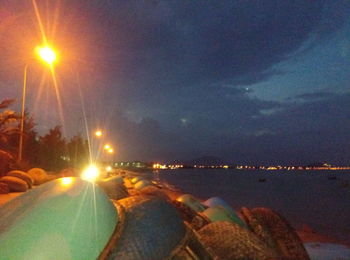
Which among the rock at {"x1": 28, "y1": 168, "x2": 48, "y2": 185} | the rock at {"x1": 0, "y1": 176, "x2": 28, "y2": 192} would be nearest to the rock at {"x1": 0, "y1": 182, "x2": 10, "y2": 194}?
the rock at {"x1": 0, "y1": 176, "x2": 28, "y2": 192}

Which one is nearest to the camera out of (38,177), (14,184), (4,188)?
(4,188)

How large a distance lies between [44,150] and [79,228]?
40.5m

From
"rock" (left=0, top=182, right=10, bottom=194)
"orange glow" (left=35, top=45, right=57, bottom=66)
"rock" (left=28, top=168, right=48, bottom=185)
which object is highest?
"orange glow" (left=35, top=45, right=57, bottom=66)

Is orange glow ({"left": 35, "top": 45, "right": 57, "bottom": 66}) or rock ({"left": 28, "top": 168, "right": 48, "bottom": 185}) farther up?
orange glow ({"left": 35, "top": 45, "right": 57, "bottom": 66})

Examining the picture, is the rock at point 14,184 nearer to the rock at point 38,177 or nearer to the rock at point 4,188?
the rock at point 4,188

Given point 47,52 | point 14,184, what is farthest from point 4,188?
point 47,52

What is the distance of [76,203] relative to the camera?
9.15 ft

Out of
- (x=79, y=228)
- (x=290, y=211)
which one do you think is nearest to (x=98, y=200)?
(x=79, y=228)

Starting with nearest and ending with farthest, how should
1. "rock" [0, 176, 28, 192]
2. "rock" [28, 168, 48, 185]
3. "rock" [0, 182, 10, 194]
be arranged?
"rock" [0, 182, 10, 194] → "rock" [0, 176, 28, 192] → "rock" [28, 168, 48, 185]

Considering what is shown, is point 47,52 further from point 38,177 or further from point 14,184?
point 38,177

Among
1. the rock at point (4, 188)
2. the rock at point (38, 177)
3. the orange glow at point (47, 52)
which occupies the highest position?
the orange glow at point (47, 52)

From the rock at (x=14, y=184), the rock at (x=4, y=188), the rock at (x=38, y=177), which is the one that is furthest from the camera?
the rock at (x=38, y=177)

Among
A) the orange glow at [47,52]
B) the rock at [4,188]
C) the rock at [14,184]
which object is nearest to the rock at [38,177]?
the rock at [14,184]

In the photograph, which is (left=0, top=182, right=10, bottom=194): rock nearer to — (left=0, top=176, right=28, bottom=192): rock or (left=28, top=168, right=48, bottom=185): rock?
(left=0, top=176, right=28, bottom=192): rock
